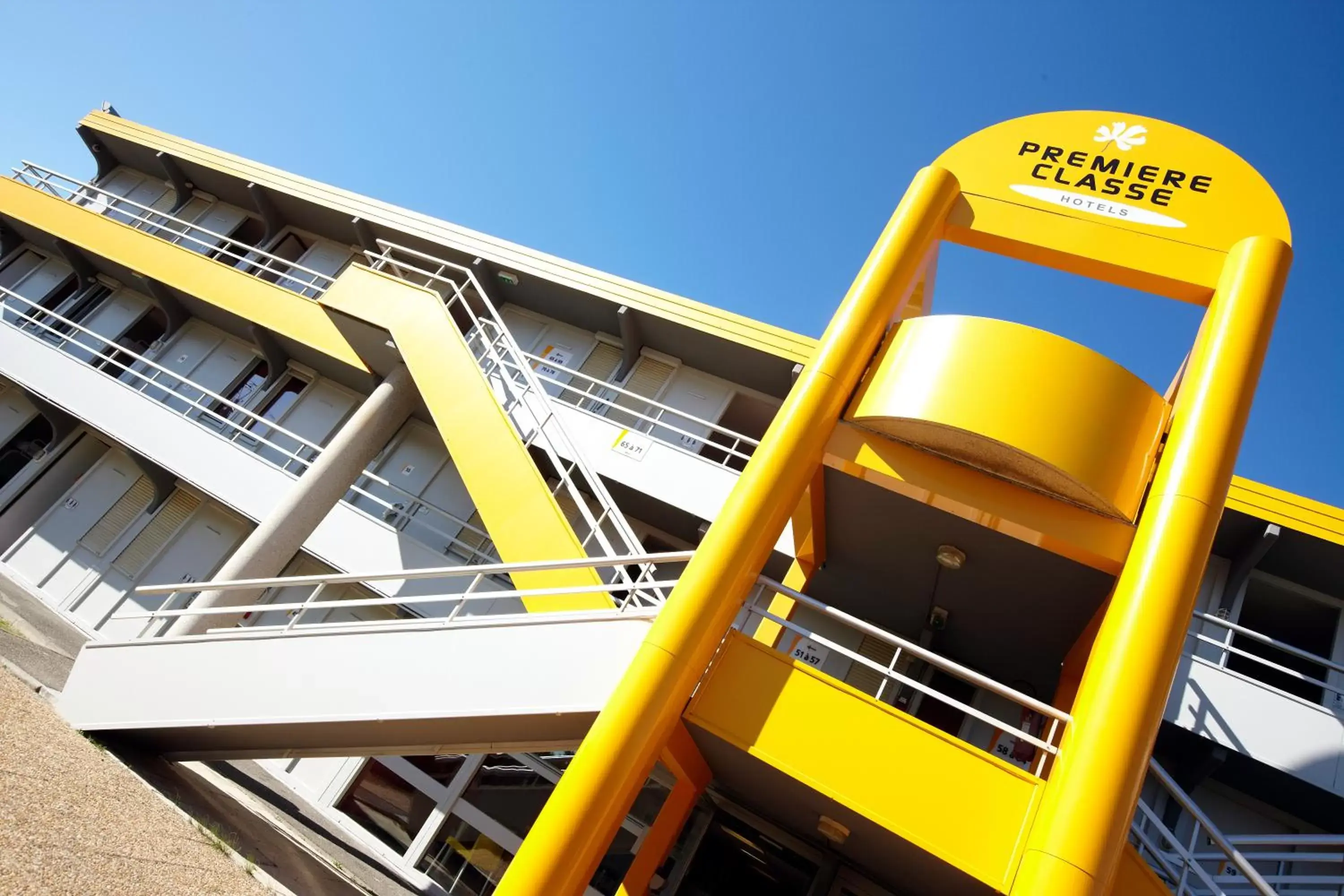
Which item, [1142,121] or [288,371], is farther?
[288,371]

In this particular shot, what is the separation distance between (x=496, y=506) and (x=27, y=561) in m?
12.3

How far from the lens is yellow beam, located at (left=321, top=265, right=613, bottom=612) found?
7.83 meters

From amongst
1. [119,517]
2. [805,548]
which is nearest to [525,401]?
[805,548]

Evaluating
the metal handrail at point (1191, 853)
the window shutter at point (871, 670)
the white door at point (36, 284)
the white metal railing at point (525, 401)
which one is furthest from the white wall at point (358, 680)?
the white door at point (36, 284)

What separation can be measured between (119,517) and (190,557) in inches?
86.2

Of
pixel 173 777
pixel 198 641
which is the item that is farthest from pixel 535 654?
pixel 173 777

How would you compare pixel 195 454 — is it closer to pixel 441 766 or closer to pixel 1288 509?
pixel 441 766

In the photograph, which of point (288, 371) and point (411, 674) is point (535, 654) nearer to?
point (411, 674)

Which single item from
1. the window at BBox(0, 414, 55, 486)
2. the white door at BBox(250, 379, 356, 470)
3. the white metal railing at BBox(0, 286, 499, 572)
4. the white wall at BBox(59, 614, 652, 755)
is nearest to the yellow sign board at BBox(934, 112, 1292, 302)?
the white wall at BBox(59, 614, 652, 755)

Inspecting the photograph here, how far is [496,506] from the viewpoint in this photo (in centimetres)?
842

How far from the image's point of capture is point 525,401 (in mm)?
10523

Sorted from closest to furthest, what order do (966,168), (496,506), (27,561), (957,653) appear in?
(966,168) < (496,506) < (957,653) < (27,561)

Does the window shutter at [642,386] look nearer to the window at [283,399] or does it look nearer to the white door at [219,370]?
the window at [283,399]

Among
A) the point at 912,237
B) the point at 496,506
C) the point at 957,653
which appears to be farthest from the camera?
the point at 957,653
